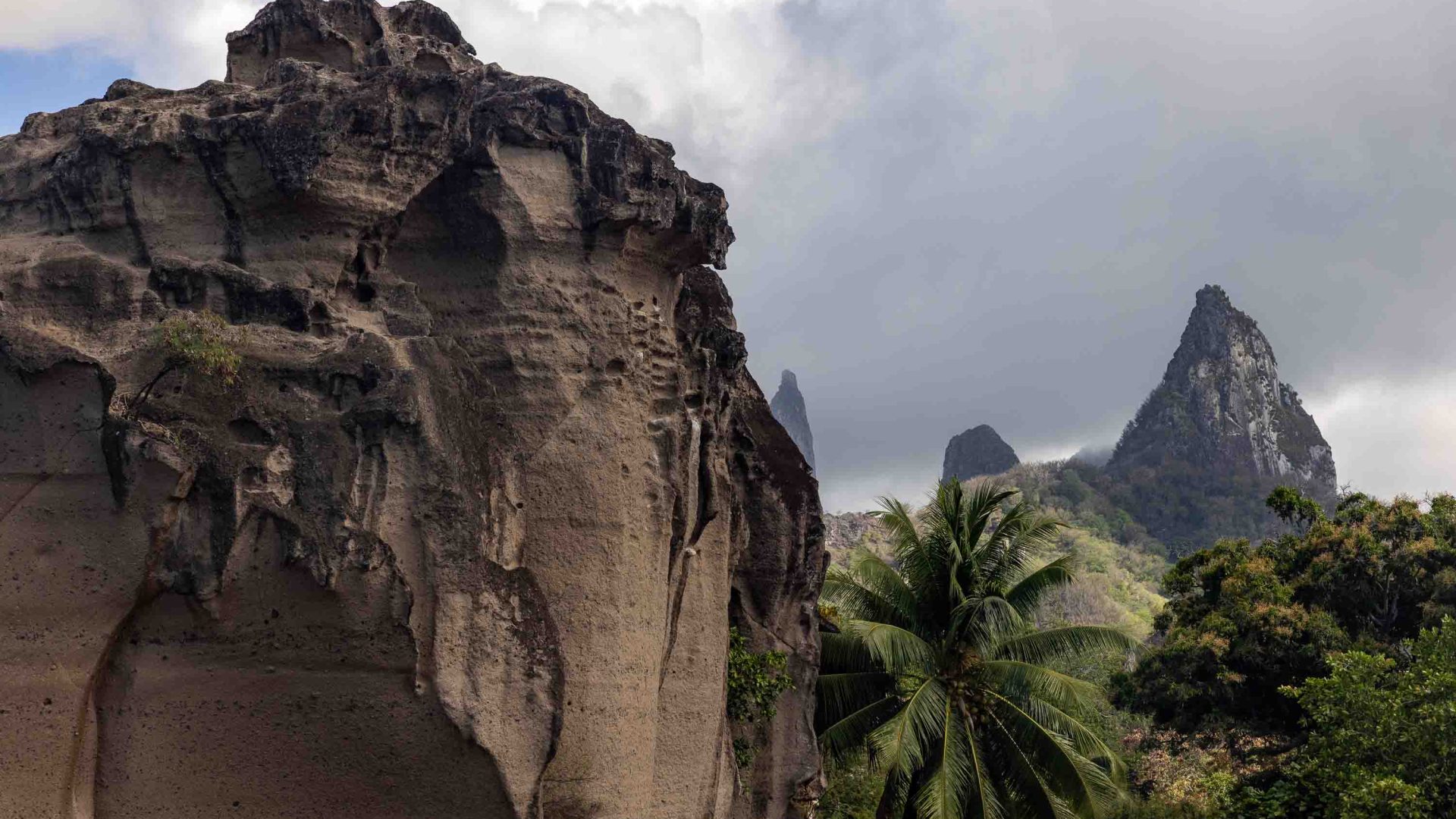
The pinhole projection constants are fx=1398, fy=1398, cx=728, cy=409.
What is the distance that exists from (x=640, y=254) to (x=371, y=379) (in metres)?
3.53

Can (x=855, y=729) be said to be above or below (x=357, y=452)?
below

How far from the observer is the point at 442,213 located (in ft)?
42.9

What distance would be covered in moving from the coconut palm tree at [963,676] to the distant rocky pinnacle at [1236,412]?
260 ft

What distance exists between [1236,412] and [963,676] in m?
82.7

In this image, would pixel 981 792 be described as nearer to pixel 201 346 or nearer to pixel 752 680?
pixel 752 680

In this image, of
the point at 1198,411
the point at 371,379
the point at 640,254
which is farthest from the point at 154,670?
the point at 1198,411

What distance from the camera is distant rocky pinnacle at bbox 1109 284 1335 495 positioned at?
96.2 metres

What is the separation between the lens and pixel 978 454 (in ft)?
395

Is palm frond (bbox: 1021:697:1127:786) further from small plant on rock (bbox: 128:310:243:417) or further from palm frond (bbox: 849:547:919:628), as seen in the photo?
small plant on rock (bbox: 128:310:243:417)

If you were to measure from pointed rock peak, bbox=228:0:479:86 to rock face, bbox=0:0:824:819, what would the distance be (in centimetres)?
3

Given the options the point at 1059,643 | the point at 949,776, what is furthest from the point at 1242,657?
the point at 949,776

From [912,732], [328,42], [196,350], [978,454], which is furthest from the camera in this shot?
[978,454]

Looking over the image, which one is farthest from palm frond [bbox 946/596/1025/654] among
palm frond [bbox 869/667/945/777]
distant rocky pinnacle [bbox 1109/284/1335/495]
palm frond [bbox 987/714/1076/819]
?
distant rocky pinnacle [bbox 1109/284/1335/495]

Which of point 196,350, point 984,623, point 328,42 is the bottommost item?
point 984,623
